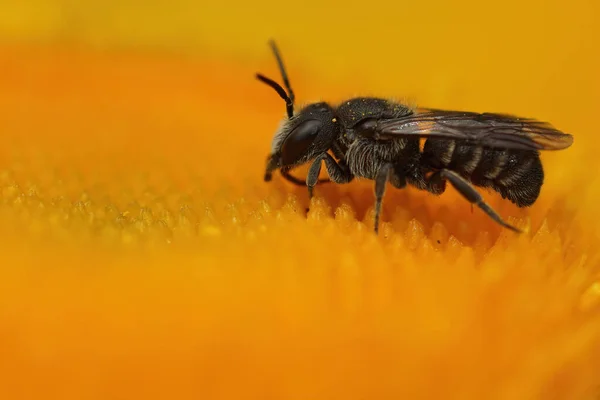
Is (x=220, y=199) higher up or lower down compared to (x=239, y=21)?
lower down

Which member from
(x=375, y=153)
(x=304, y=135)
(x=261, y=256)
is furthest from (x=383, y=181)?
(x=261, y=256)

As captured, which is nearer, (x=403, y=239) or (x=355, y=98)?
(x=403, y=239)

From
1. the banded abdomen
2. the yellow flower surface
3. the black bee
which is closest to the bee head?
the black bee

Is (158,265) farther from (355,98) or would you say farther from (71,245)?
(355,98)

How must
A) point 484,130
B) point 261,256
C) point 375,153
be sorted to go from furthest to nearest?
point 375,153 → point 484,130 → point 261,256

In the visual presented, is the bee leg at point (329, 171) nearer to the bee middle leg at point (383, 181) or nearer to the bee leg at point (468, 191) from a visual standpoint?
the bee middle leg at point (383, 181)

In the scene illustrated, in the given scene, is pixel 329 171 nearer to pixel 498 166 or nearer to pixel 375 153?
pixel 375 153

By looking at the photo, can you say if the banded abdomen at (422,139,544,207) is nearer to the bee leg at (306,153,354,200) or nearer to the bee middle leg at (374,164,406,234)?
the bee middle leg at (374,164,406,234)

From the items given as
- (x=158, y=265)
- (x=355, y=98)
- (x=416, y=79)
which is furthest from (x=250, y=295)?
(x=416, y=79)
